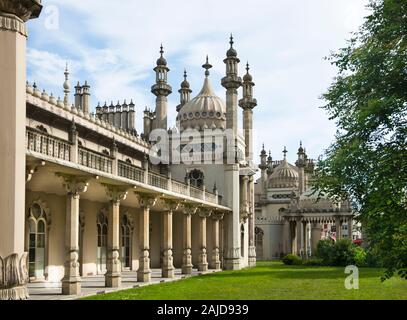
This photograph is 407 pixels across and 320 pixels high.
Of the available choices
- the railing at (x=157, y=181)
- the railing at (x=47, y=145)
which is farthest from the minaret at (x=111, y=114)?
the railing at (x=47, y=145)

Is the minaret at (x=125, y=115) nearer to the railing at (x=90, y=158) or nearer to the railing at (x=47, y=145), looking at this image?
the railing at (x=90, y=158)

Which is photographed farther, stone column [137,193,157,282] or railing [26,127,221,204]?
stone column [137,193,157,282]

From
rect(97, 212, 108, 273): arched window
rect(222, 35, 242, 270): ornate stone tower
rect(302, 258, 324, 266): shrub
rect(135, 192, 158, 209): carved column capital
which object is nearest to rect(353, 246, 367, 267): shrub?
rect(302, 258, 324, 266): shrub

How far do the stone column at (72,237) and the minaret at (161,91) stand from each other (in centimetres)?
2305

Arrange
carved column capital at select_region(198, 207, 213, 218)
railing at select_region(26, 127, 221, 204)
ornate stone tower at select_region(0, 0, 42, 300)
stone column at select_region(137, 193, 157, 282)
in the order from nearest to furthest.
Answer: ornate stone tower at select_region(0, 0, 42, 300)
railing at select_region(26, 127, 221, 204)
stone column at select_region(137, 193, 157, 282)
carved column capital at select_region(198, 207, 213, 218)

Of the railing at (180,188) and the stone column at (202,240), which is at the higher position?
the railing at (180,188)

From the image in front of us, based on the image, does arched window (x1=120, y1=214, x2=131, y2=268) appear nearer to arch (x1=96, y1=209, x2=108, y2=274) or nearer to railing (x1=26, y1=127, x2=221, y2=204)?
arch (x1=96, y1=209, x2=108, y2=274)

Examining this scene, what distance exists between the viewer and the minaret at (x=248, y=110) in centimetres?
4728

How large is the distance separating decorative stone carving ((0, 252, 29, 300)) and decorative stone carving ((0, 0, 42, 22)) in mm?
5967

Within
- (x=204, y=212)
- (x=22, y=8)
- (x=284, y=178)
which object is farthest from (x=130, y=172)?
(x=284, y=178)

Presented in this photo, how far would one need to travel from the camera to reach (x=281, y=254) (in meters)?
64.3

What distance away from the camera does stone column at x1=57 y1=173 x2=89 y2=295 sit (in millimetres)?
18406
